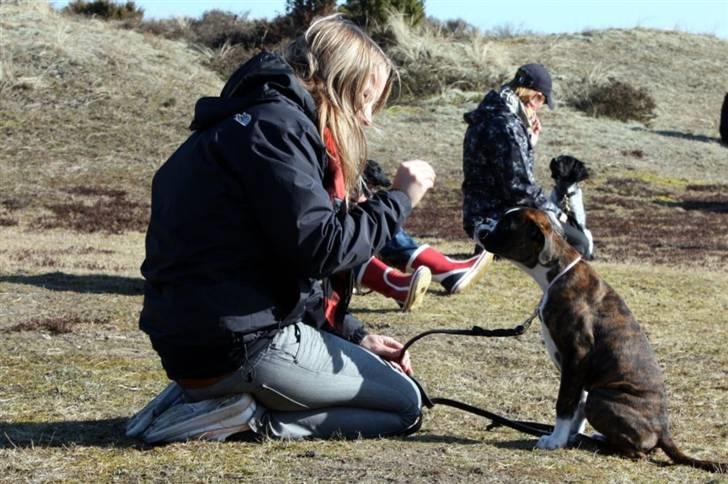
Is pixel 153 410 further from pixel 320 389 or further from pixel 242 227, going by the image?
pixel 242 227

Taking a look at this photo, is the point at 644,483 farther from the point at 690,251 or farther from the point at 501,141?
the point at 690,251

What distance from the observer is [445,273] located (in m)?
10.0

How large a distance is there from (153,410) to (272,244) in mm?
961

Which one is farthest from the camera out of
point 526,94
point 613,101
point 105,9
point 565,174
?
point 105,9

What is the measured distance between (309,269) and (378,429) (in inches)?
37.8

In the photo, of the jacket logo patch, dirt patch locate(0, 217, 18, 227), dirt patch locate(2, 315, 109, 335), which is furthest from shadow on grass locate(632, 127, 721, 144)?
the jacket logo patch

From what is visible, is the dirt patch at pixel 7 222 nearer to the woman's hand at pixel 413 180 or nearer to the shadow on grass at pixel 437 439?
the shadow on grass at pixel 437 439

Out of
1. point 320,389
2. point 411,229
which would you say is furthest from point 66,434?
point 411,229

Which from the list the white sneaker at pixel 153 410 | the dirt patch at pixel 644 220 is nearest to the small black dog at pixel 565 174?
the dirt patch at pixel 644 220

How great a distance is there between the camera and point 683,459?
4840 mm

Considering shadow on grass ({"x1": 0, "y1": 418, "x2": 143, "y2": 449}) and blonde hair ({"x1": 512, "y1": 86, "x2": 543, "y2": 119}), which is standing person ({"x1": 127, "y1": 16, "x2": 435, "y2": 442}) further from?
blonde hair ({"x1": 512, "y1": 86, "x2": 543, "y2": 119})

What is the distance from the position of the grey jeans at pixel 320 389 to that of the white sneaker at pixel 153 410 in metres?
0.15

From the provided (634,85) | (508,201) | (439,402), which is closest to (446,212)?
(508,201)

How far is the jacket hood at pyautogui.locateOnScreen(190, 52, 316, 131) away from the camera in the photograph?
4.46 metres
